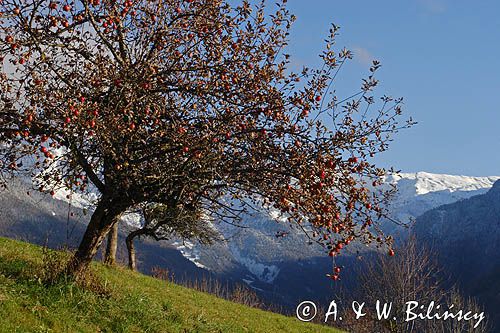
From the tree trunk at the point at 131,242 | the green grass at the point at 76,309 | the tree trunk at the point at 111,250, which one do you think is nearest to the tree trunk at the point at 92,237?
the green grass at the point at 76,309

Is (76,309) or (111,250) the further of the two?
(111,250)

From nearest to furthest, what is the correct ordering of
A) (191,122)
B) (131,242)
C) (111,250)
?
(191,122) < (111,250) < (131,242)

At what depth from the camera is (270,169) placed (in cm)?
1182

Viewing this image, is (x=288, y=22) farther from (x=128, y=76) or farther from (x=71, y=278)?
(x=71, y=278)

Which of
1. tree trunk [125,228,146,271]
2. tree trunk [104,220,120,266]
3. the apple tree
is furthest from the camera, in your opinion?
tree trunk [125,228,146,271]

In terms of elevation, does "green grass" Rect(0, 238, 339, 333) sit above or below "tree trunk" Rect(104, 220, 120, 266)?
below

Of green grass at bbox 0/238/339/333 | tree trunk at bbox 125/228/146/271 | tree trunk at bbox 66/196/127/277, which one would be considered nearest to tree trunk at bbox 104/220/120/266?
green grass at bbox 0/238/339/333

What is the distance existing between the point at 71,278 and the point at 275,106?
7.85 meters

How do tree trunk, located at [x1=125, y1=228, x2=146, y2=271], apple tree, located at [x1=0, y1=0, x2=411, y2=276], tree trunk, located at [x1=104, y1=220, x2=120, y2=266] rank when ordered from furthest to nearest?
tree trunk, located at [x1=125, y1=228, x2=146, y2=271] < tree trunk, located at [x1=104, y1=220, x2=120, y2=266] < apple tree, located at [x1=0, y1=0, x2=411, y2=276]

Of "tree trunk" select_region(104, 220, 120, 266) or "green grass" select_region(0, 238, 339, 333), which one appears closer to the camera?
"green grass" select_region(0, 238, 339, 333)

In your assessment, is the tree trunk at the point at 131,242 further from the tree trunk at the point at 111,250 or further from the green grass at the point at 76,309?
the green grass at the point at 76,309

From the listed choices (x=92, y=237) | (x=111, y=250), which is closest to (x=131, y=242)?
(x=111, y=250)

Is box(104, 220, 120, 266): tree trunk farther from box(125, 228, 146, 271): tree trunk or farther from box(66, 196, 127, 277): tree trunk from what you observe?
box(66, 196, 127, 277): tree trunk

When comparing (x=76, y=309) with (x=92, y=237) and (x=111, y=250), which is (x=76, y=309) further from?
(x=111, y=250)
